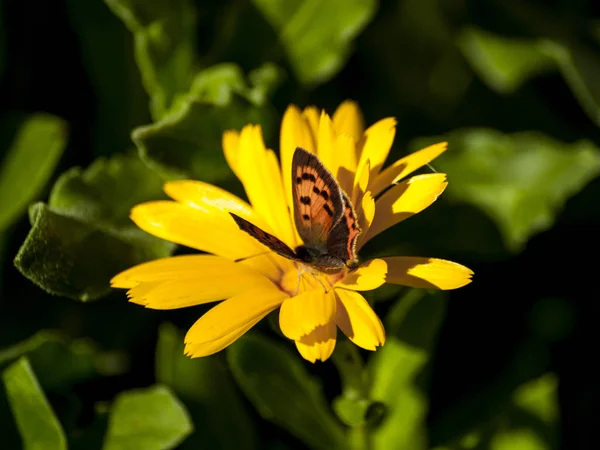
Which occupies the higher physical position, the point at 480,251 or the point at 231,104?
the point at 231,104

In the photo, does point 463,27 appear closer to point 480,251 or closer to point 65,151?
point 480,251

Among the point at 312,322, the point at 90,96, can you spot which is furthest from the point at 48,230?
the point at 90,96

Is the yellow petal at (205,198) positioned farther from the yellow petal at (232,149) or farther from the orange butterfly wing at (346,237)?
the orange butterfly wing at (346,237)

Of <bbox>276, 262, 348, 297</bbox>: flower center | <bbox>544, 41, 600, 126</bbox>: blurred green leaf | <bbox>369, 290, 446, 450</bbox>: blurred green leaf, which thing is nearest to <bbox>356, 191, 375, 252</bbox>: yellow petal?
<bbox>276, 262, 348, 297</bbox>: flower center

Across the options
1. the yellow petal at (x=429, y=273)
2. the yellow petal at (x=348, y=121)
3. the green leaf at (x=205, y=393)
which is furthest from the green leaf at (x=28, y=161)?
the yellow petal at (x=429, y=273)

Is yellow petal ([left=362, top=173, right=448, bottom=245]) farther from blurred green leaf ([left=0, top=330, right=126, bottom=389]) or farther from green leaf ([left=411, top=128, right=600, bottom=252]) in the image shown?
blurred green leaf ([left=0, top=330, right=126, bottom=389])

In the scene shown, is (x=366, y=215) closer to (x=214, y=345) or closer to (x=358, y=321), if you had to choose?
(x=358, y=321)

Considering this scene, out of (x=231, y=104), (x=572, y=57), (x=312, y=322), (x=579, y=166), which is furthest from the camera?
(x=572, y=57)
